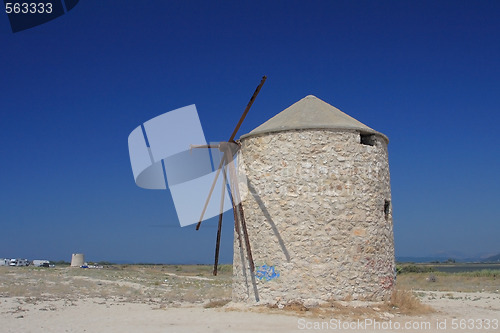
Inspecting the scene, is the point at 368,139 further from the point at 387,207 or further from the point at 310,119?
the point at 387,207

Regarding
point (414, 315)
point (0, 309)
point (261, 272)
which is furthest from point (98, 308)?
point (414, 315)

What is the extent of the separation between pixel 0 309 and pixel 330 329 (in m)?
8.11

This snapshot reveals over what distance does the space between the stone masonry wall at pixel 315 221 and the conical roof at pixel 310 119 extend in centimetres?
17

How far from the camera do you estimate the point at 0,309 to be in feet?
38.1

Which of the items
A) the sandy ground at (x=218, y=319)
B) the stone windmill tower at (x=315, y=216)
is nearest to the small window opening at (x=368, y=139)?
the stone windmill tower at (x=315, y=216)

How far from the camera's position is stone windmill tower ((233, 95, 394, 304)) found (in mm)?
10570

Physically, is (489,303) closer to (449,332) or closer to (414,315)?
(414,315)

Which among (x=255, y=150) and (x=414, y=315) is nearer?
(x=414, y=315)

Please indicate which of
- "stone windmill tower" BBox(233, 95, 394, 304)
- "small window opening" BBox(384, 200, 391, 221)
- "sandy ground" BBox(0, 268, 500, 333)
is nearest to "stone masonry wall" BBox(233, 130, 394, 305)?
"stone windmill tower" BBox(233, 95, 394, 304)

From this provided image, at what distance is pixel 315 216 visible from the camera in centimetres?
1069

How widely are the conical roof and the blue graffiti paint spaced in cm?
322

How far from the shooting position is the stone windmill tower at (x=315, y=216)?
1057 centimetres

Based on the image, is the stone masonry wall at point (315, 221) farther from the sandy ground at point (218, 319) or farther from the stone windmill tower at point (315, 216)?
the sandy ground at point (218, 319)

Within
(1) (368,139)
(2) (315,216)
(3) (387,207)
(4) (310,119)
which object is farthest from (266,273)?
(1) (368,139)
